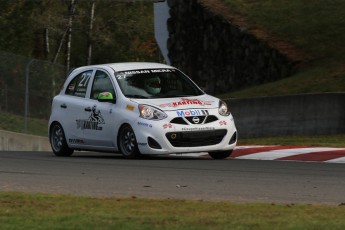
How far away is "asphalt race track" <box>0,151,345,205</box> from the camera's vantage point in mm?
11820

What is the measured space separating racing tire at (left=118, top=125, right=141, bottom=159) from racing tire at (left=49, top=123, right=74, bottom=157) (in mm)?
2031

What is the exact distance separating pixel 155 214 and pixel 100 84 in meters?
8.67

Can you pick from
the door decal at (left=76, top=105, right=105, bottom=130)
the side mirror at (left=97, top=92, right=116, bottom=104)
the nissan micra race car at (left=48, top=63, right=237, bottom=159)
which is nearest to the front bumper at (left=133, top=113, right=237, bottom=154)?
the nissan micra race car at (left=48, top=63, right=237, bottom=159)

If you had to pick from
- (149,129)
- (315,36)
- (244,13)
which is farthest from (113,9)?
(149,129)

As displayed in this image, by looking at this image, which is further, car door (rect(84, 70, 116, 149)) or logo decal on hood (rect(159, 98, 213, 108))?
car door (rect(84, 70, 116, 149))

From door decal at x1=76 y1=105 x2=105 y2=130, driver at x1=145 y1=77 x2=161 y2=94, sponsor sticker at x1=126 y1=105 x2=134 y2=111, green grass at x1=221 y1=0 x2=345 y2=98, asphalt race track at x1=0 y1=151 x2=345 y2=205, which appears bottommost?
asphalt race track at x1=0 y1=151 x2=345 y2=205

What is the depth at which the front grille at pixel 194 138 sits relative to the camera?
1656 cm

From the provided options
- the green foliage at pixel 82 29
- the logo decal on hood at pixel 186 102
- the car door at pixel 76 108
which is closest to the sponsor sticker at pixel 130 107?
the logo decal on hood at pixel 186 102

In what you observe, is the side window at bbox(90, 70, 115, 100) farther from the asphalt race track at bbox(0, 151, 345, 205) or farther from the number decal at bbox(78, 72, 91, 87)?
the asphalt race track at bbox(0, 151, 345, 205)

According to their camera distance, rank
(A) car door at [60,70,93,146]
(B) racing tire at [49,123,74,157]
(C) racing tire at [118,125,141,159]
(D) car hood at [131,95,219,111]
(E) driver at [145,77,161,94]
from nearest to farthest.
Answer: (D) car hood at [131,95,219,111] < (C) racing tire at [118,125,141,159] < (E) driver at [145,77,161,94] < (A) car door at [60,70,93,146] < (B) racing tire at [49,123,74,157]

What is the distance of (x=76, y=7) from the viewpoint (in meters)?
51.6

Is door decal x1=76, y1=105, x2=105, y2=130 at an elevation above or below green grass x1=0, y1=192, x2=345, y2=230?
above

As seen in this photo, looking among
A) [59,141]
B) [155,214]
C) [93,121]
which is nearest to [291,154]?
[93,121]

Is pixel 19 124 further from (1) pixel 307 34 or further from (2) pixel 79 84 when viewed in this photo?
(1) pixel 307 34
